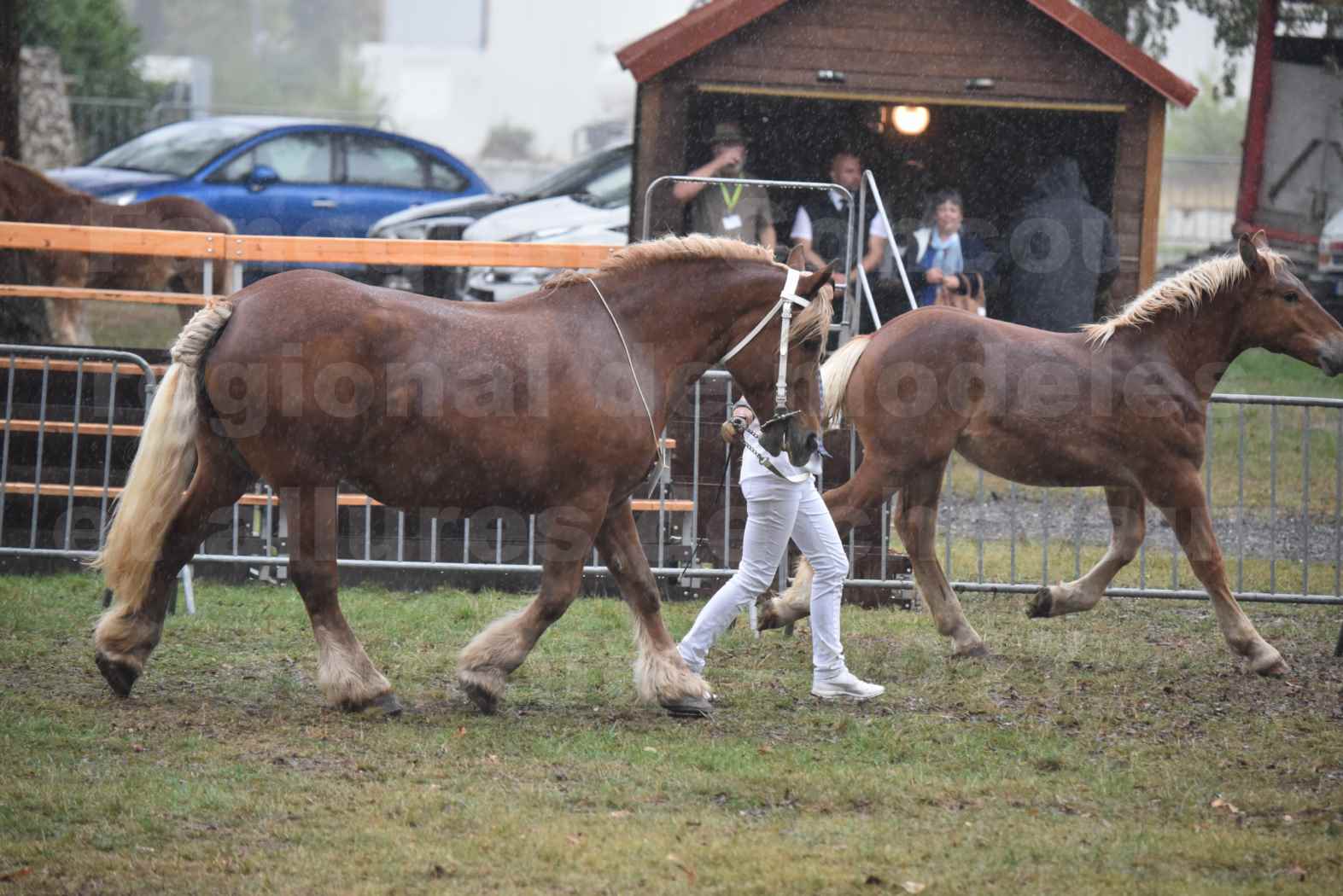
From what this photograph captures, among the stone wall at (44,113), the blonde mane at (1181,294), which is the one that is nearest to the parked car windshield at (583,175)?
the blonde mane at (1181,294)

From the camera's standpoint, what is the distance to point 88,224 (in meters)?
14.0

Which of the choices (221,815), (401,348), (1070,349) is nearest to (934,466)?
(1070,349)

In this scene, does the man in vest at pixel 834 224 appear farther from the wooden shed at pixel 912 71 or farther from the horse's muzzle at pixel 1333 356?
the horse's muzzle at pixel 1333 356

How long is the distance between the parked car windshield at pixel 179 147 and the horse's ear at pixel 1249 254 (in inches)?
462

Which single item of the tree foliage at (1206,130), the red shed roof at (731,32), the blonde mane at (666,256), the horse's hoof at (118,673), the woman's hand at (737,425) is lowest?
the horse's hoof at (118,673)

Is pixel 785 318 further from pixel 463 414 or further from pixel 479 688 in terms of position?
pixel 479 688

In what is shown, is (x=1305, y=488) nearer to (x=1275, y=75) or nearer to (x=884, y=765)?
(x=884, y=765)

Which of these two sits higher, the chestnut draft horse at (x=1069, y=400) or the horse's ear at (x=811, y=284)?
the horse's ear at (x=811, y=284)

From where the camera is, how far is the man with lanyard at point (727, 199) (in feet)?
38.2

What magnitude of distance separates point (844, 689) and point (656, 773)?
1521mm

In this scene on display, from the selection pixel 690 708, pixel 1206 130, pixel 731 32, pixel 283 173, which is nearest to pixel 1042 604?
pixel 690 708

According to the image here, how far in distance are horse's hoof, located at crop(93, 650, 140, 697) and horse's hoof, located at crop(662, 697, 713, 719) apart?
2134 millimetres

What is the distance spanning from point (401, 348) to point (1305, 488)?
5438mm

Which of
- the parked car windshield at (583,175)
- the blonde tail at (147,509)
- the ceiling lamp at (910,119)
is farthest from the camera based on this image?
the parked car windshield at (583,175)
